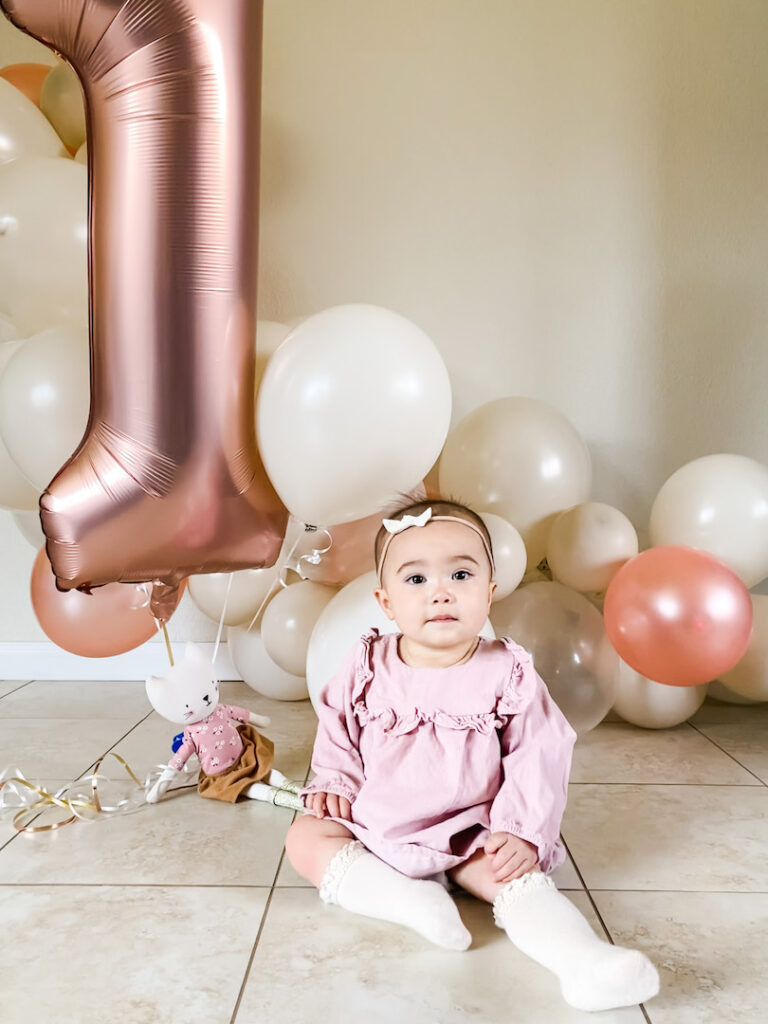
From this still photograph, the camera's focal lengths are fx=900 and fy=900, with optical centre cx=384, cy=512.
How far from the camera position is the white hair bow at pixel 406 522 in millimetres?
1167

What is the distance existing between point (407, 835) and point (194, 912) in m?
0.27

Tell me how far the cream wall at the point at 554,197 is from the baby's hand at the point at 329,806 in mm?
1186

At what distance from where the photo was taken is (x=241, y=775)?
144 centimetres

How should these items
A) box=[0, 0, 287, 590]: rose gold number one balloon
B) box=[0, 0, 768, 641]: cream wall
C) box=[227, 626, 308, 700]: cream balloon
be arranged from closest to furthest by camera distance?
box=[0, 0, 287, 590]: rose gold number one balloon < box=[227, 626, 308, 700]: cream balloon < box=[0, 0, 768, 641]: cream wall

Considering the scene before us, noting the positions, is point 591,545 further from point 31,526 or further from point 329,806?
point 31,526

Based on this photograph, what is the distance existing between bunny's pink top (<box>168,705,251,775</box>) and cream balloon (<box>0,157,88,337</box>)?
770 mm

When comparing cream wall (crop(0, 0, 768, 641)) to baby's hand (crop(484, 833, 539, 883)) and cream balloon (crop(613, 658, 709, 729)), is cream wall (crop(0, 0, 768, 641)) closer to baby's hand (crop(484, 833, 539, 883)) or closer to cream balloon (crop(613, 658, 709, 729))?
cream balloon (crop(613, 658, 709, 729))

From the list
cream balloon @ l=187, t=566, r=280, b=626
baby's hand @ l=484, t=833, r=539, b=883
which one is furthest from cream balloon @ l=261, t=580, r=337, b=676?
baby's hand @ l=484, t=833, r=539, b=883

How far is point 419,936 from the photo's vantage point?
1001 mm

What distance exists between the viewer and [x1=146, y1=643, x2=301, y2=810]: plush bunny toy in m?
1.41

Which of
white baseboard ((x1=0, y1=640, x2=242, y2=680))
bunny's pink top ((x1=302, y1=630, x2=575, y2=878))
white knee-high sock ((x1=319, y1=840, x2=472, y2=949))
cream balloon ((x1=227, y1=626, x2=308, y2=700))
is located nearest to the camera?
white knee-high sock ((x1=319, y1=840, x2=472, y2=949))

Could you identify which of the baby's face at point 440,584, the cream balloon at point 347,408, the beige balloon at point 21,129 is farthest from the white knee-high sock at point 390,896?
the beige balloon at point 21,129

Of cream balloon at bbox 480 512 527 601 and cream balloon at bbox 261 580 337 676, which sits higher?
cream balloon at bbox 480 512 527 601

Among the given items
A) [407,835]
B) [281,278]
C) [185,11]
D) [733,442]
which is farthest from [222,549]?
[733,442]
